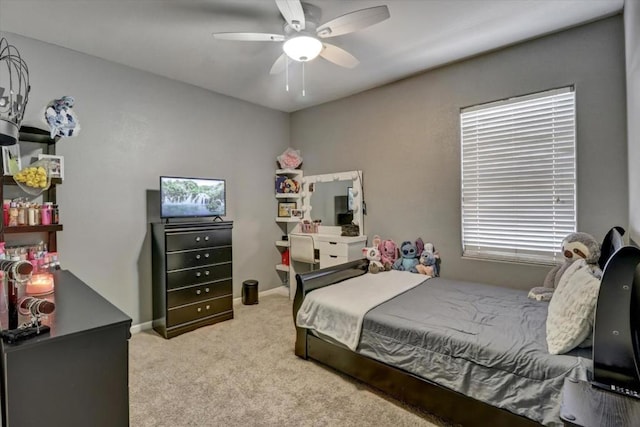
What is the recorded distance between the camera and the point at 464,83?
3098mm

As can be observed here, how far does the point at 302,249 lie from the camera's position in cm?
413

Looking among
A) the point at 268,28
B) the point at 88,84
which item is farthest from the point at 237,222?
the point at 268,28

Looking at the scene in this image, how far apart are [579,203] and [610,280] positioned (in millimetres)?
1637

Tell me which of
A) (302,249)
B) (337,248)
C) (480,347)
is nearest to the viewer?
(480,347)

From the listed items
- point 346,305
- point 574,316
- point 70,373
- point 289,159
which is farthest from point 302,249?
point 70,373

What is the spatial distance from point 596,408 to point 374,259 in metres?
2.48

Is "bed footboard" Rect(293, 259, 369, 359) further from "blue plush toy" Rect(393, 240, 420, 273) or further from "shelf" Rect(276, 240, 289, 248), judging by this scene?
"shelf" Rect(276, 240, 289, 248)

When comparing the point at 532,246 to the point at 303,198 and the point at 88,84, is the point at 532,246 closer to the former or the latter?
the point at 303,198

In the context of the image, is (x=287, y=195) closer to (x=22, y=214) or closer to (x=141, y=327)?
(x=141, y=327)

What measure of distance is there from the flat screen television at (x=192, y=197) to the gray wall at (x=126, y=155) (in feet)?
0.94

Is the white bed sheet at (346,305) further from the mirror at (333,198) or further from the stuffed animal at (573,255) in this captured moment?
the mirror at (333,198)

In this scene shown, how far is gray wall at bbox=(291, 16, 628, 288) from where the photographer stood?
7.92ft

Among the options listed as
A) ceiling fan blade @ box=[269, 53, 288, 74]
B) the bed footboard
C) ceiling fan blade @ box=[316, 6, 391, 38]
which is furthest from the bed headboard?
ceiling fan blade @ box=[269, 53, 288, 74]

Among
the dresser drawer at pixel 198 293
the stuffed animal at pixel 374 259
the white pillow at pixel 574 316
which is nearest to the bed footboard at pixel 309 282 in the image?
the stuffed animal at pixel 374 259
